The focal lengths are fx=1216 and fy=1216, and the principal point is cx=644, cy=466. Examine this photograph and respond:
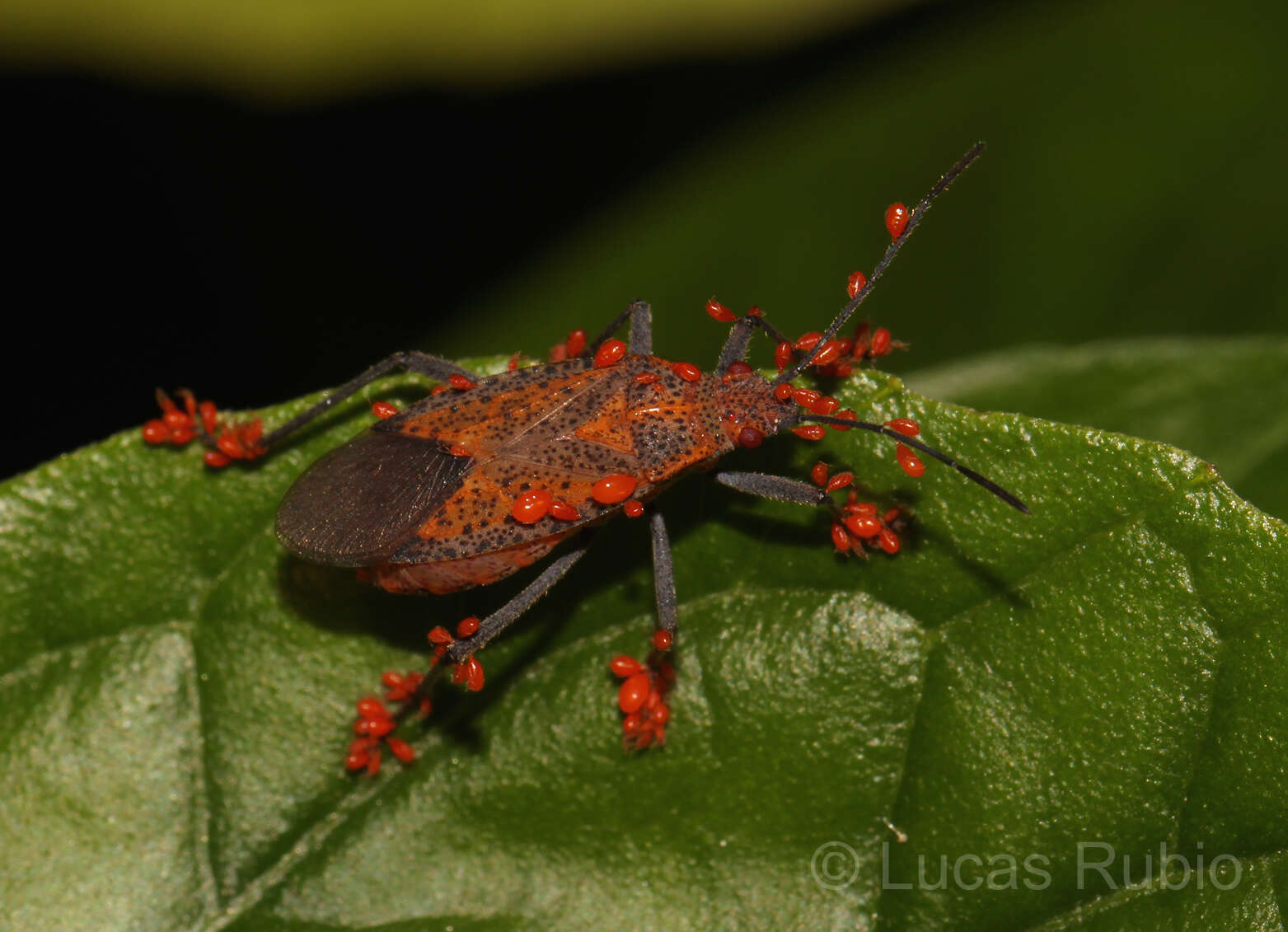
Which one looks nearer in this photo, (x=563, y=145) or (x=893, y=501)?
(x=893, y=501)

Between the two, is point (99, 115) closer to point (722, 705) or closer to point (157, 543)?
point (157, 543)

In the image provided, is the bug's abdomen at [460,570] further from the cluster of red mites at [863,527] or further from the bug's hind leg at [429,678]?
the cluster of red mites at [863,527]

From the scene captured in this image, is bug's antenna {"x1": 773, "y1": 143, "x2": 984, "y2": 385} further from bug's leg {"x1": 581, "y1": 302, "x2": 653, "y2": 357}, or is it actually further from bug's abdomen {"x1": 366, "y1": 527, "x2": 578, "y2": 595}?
bug's abdomen {"x1": 366, "y1": 527, "x2": 578, "y2": 595}

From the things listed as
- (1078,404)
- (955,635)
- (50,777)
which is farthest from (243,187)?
(955,635)

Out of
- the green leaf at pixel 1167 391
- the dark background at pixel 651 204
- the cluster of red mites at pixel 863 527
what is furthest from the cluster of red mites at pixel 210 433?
the green leaf at pixel 1167 391

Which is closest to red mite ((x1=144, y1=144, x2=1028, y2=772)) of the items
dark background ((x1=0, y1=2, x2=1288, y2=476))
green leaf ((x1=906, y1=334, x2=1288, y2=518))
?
green leaf ((x1=906, y1=334, x2=1288, y2=518))

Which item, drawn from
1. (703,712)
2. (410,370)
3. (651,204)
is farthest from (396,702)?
(651,204)
